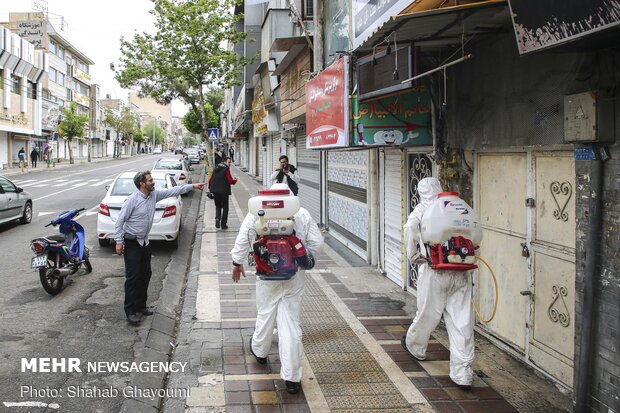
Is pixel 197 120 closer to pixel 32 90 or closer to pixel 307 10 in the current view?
pixel 32 90

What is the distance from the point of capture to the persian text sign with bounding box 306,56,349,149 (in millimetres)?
7699

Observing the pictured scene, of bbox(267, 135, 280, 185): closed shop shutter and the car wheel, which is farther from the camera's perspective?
bbox(267, 135, 280, 185): closed shop shutter

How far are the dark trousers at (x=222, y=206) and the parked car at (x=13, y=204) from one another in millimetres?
4738

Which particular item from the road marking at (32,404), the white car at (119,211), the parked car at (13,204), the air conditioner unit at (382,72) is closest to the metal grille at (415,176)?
the air conditioner unit at (382,72)

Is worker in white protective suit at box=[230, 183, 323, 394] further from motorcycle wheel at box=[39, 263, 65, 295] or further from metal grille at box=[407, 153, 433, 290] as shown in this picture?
motorcycle wheel at box=[39, 263, 65, 295]

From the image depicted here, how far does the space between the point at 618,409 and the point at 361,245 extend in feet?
21.9

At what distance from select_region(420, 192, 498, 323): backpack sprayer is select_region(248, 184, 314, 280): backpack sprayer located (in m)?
1.07

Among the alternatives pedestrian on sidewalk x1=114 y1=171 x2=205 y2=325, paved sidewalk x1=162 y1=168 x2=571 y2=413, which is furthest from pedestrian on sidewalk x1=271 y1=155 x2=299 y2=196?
pedestrian on sidewalk x1=114 y1=171 x2=205 y2=325

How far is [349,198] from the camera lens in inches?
433

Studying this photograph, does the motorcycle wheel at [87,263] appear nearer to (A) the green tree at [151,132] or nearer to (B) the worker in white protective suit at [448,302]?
(B) the worker in white protective suit at [448,302]

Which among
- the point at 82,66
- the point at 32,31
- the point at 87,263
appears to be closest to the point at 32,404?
the point at 87,263

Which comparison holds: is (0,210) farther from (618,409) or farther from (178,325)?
(618,409)

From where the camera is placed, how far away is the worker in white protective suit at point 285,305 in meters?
4.58

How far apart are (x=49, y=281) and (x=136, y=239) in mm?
2062
